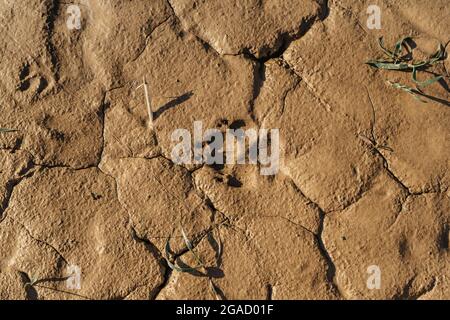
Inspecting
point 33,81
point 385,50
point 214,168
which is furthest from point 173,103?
point 385,50

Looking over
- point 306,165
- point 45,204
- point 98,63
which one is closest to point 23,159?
point 45,204

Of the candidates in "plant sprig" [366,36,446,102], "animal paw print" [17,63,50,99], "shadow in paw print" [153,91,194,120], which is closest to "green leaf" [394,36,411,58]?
"plant sprig" [366,36,446,102]

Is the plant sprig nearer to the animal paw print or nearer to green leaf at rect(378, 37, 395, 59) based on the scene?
green leaf at rect(378, 37, 395, 59)

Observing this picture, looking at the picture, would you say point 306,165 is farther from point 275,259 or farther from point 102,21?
point 102,21

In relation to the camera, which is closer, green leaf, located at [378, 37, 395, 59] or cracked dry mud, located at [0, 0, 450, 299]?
cracked dry mud, located at [0, 0, 450, 299]

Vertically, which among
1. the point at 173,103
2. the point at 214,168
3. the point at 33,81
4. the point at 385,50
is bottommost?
the point at 214,168

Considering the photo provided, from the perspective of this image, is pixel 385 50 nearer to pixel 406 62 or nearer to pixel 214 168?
pixel 406 62

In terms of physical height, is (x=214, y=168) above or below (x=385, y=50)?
below

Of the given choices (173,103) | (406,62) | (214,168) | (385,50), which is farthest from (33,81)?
(406,62)

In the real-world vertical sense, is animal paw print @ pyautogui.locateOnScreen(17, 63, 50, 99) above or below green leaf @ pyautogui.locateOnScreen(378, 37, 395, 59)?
below
